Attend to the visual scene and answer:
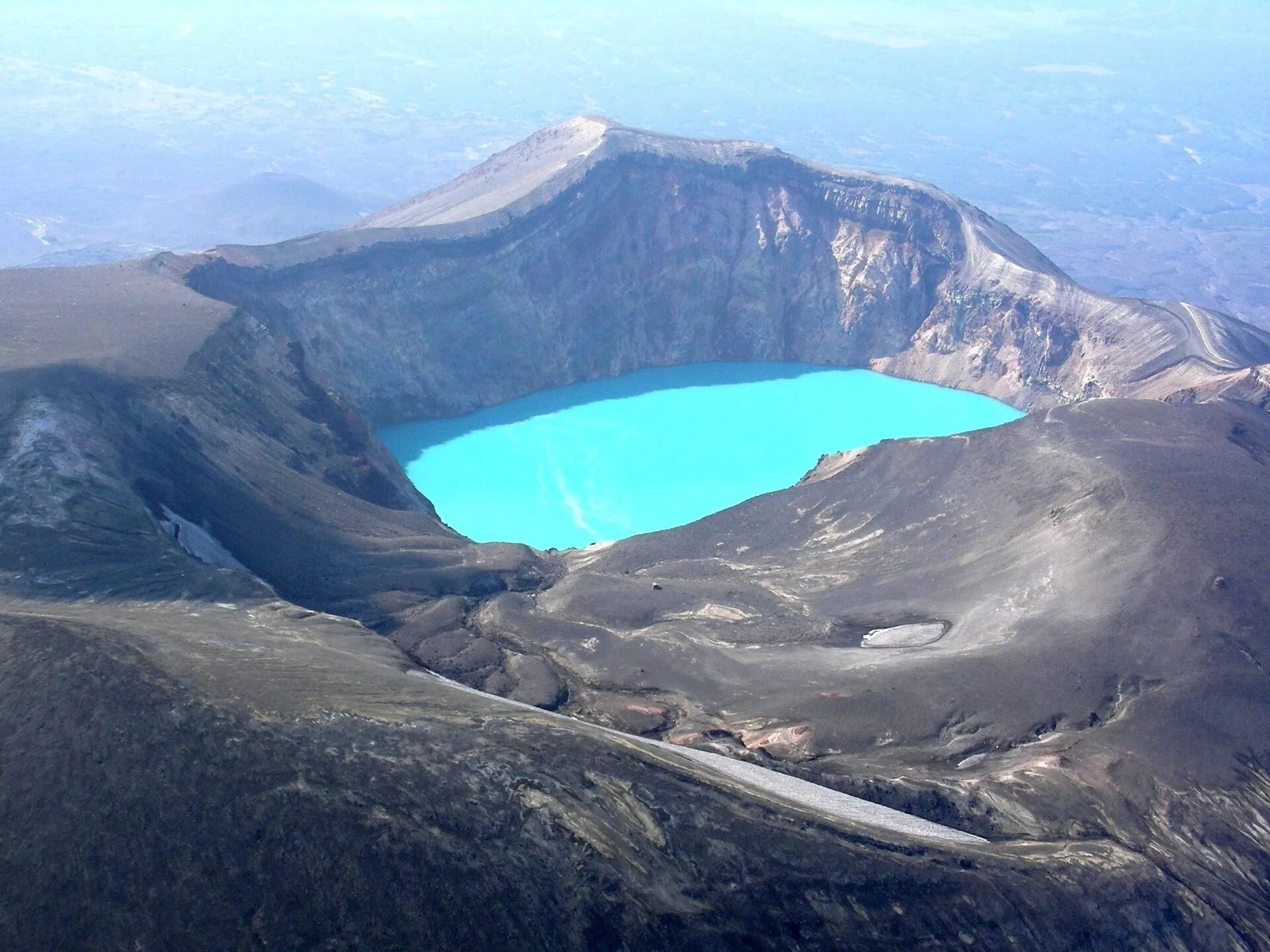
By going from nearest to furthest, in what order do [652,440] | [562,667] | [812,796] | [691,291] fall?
[812,796] → [562,667] → [652,440] → [691,291]

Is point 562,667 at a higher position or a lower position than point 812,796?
lower

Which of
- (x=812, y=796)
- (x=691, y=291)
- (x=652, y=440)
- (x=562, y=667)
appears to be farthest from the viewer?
(x=691, y=291)

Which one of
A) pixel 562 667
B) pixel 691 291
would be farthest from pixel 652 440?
pixel 562 667

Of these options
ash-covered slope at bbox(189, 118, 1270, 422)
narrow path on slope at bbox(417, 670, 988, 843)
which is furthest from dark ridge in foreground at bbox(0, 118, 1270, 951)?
ash-covered slope at bbox(189, 118, 1270, 422)

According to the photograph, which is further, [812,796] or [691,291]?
[691,291]

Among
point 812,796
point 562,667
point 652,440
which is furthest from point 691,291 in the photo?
point 812,796

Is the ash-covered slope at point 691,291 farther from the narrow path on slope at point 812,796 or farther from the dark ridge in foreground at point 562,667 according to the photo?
the narrow path on slope at point 812,796

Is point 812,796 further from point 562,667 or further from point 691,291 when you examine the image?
point 691,291

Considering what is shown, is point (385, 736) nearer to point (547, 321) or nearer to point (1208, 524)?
point (1208, 524)
